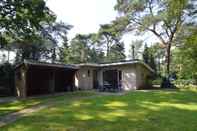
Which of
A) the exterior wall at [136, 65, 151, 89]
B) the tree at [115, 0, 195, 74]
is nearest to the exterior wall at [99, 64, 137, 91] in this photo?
the exterior wall at [136, 65, 151, 89]

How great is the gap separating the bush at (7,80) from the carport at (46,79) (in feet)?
3.27

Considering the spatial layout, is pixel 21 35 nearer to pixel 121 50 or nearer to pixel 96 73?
pixel 96 73

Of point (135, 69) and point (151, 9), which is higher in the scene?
point (151, 9)

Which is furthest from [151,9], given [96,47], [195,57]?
[96,47]

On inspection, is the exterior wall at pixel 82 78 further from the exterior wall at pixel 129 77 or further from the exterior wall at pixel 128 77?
the exterior wall at pixel 129 77

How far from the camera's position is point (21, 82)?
19984 millimetres

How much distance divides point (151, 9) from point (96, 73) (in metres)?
10.5

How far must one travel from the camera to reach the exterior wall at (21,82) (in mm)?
19266

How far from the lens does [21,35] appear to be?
20562 mm

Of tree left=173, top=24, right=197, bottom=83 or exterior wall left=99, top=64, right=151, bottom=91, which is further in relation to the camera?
tree left=173, top=24, right=197, bottom=83

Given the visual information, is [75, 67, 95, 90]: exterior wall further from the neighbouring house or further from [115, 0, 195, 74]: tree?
[115, 0, 195, 74]: tree

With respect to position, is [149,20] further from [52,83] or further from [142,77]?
[52,83]

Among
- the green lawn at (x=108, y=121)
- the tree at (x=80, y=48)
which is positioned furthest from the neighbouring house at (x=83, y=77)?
the tree at (x=80, y=48)

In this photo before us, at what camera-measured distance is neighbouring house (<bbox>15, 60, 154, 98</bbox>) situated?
74.3 ft
